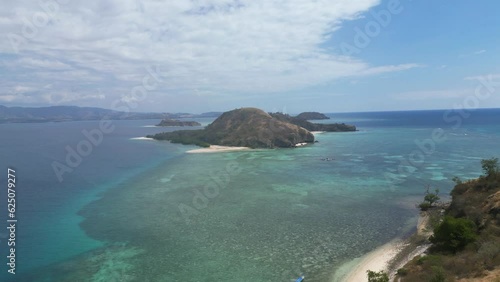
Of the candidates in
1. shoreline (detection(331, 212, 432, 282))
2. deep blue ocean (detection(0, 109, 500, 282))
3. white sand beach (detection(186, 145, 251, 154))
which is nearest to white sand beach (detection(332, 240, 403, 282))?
shoreline (detection(331, 212, 432, 282))

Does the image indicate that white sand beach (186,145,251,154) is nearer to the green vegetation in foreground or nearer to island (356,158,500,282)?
island (356,158,500,282)

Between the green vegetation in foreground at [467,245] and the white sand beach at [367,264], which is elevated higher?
the green vegetation in foreground at [467,245]

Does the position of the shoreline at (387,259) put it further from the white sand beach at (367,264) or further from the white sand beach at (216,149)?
the white sand beach at (216,149)

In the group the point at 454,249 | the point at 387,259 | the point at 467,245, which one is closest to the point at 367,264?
the point at 387,259

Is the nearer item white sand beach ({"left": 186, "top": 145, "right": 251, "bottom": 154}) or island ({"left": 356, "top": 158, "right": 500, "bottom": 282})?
island ({"left": 356, "top": 158, "right": 500, "bottom": 282})

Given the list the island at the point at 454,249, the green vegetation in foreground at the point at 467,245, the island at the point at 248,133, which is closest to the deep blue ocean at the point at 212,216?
the island at the point at 454,249

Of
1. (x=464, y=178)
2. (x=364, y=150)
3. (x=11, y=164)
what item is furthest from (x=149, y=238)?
(x=364, y=150)

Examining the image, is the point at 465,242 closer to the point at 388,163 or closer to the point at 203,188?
the point at 203,188

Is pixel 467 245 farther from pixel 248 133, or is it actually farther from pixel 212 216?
pixel 248 133
